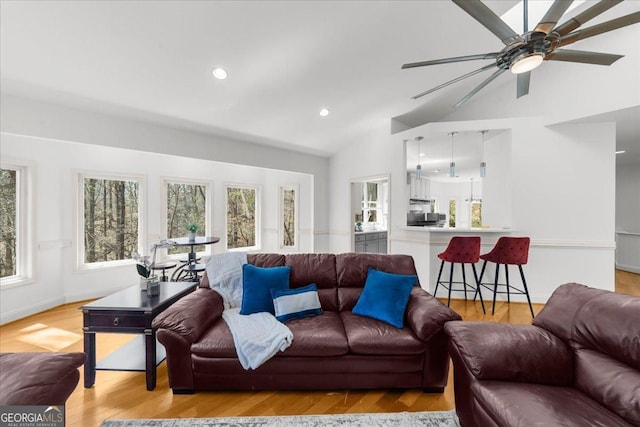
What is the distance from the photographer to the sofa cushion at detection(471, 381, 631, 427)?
1146 mm

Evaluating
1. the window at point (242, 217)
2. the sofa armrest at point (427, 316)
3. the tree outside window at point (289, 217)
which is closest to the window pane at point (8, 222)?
the window at point (242, 217)

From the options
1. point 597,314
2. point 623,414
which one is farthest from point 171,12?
point 623,414

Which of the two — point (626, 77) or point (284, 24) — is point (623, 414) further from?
point (626, 77)

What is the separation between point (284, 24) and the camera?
244 centimetres

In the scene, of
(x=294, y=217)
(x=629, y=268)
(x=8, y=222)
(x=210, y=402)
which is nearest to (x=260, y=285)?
(x=210, y=402)

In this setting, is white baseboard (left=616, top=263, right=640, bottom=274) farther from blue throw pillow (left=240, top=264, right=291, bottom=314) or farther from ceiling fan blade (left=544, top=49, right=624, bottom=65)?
blue throw pillow (left=240, top=264, right=291, bottom=314)

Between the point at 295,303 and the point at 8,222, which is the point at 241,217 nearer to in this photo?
the point at 8,222

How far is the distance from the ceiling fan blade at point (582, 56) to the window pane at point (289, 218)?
5038 mm

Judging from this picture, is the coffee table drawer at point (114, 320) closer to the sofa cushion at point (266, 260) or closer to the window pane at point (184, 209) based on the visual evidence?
the sofa cushion at point (266, 260)

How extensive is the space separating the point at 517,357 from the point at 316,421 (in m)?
1.20

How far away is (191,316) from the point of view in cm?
193

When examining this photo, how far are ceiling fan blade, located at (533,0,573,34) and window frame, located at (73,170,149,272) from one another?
522cm

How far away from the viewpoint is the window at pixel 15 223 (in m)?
3.34

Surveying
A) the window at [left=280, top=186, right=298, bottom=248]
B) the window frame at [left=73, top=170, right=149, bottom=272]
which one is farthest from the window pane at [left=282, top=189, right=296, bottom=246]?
the window frame at [left=73, top=170, right=149, bottom=272]
